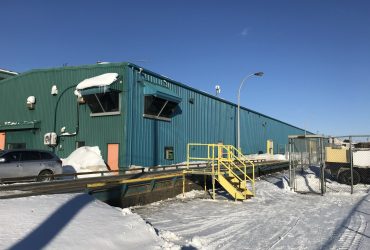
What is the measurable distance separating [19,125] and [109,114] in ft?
29.3

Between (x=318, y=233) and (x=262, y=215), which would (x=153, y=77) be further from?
(x=318, y=233)

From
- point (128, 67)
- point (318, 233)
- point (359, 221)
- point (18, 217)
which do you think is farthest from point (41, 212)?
point (128, 67)

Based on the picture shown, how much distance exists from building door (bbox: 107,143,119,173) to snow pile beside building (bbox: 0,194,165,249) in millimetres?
13699

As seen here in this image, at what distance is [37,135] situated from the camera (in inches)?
1104

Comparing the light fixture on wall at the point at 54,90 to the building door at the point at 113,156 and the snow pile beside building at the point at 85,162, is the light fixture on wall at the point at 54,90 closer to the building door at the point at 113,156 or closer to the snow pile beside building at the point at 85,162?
the snow pile beside building at the point at 85,162

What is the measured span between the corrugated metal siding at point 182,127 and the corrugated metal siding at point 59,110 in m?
1.05

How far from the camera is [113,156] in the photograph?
2373cm

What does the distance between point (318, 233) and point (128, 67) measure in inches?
672

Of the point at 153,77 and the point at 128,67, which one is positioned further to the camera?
the point at 153,77

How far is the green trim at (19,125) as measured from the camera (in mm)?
27700

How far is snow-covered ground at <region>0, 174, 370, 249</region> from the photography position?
7000 millimetres

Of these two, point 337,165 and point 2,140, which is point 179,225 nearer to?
point 337,165

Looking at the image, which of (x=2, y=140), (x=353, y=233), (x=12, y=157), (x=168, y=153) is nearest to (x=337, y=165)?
(x=168, y=153)

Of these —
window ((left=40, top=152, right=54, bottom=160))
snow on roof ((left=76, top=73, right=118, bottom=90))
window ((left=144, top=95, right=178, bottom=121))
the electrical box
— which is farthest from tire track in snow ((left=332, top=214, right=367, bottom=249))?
snow on roof ((left=76, top=73, right=118, bottom=90))
